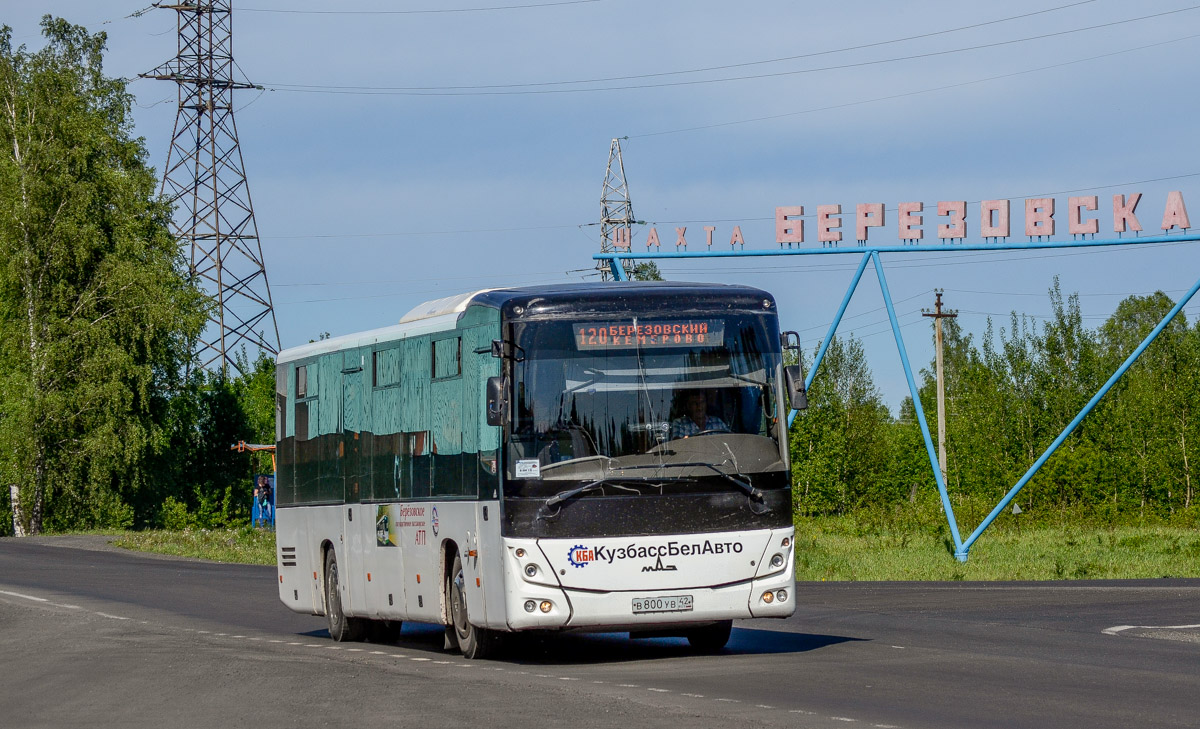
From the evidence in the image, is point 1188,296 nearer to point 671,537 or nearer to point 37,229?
point 671,537

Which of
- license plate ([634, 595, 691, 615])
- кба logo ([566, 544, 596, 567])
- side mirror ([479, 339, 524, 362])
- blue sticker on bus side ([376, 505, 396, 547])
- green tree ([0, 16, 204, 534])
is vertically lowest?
license plate ([634, 595, 691, 615])

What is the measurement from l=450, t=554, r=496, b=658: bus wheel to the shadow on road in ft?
0.94

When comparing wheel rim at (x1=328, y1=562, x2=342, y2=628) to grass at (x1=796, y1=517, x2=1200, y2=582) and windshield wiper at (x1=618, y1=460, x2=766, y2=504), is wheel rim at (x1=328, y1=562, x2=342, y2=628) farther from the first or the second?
grass at (x1=796, y1=517, x2=1200, y2=582)

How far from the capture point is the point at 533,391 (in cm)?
1521

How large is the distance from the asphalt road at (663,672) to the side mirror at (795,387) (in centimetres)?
214

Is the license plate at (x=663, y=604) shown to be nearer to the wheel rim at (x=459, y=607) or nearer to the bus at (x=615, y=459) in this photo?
the bus at (x=615, y=459)

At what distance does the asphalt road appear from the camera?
11297 mm

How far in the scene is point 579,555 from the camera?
15.1 m

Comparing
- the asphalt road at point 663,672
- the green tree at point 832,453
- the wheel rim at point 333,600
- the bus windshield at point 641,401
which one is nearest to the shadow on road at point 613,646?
the asphalt road at point 663,672

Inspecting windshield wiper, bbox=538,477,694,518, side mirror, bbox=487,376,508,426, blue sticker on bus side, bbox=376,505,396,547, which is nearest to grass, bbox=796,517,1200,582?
blue sticker on bus side, bbox=376,505,396,547

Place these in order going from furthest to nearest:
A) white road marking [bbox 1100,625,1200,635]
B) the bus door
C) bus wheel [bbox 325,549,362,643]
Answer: bus wheel [bbox 325,549,362,643] → the bus door → white road marking [bbox 1100,625,1200,635]

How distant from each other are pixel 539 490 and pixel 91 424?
49.6 m

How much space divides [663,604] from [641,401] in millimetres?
1703

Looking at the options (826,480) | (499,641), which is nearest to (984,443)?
(826,480)
